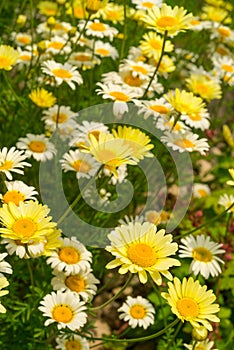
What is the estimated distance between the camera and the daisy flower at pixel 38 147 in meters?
2.33

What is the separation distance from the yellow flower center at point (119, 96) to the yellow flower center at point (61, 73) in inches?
7.8

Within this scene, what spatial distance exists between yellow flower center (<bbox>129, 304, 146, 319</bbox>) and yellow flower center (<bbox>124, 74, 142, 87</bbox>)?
0.90m

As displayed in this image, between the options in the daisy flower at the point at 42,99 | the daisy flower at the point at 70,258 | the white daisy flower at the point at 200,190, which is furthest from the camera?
the white daisy flower at the point at 200,190

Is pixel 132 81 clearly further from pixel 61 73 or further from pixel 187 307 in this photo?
pixel 187 307

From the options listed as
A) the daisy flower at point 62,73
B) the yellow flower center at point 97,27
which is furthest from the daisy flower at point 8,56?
the yellow flower center at point 97,27

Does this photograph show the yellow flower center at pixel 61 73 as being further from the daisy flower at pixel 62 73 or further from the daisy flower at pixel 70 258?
the daisy flower at pixel 70 258

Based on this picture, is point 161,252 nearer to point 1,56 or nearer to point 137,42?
point 1,56

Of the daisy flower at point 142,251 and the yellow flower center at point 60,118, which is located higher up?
the daisy flower at point 142,251

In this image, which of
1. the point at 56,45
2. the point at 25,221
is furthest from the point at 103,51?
the point at 25,221

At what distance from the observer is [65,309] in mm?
1839

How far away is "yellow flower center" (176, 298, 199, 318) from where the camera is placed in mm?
1649

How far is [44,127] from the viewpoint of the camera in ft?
9.00

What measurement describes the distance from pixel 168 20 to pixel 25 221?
1063 mm

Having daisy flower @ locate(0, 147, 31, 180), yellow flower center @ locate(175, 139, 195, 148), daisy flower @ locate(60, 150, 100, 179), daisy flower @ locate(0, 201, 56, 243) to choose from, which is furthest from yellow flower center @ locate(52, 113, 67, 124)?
daisy flower @ locate(0, 201, 56, 243)
